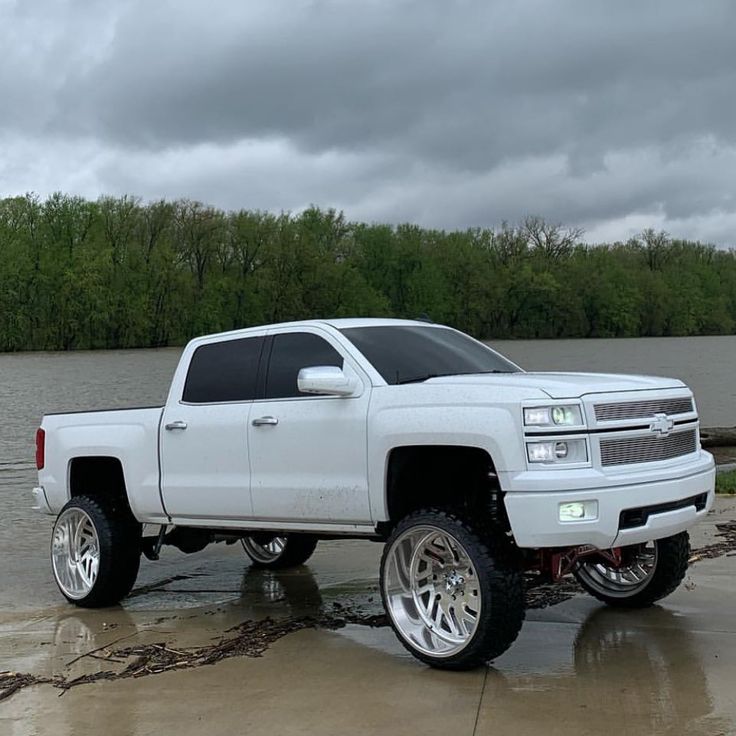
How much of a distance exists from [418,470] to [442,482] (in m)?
0.20

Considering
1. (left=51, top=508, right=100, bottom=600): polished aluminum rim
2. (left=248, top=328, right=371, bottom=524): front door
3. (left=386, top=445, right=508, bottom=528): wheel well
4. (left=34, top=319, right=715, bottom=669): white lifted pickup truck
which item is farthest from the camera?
(left=51, top=508, right=100, bottom=600): polished aluminum rim

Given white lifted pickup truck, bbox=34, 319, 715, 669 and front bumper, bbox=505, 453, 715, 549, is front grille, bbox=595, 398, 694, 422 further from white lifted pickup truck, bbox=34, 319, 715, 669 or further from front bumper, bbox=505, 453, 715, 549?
front bumper, bbox=505, 453, 715, 549

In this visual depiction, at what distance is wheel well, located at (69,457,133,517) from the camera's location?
817cm

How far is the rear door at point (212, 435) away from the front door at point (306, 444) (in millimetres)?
147

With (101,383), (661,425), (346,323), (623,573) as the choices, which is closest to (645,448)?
(661,425)

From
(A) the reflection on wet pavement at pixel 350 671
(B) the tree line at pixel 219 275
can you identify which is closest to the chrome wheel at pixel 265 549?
(A) the reflection on wet pavement at pixel 350 671

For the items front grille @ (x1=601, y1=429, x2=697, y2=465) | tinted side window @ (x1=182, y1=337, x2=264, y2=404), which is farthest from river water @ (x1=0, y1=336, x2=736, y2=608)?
front grille @ (x1=601, y1=429, x2=697, y2=465)

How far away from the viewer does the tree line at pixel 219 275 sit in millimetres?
72562

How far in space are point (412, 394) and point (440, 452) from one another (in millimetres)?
374

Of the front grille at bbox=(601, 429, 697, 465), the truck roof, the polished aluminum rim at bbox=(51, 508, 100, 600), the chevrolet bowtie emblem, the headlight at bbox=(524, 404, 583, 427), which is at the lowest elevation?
the polished aluminum rim at bbox=(51, 508, 100, 600)

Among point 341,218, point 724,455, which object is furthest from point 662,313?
point 724,455

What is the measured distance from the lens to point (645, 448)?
5.76m

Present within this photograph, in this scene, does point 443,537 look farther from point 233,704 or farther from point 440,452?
point 233,704

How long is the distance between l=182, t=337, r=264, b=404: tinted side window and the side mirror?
95 centimetres
